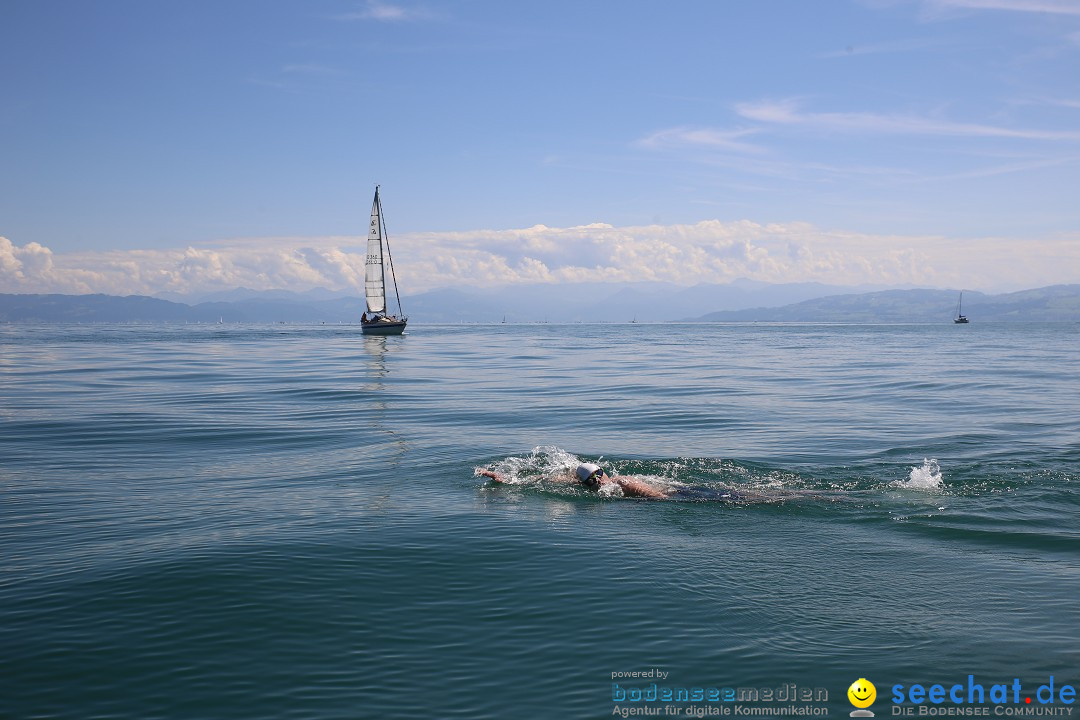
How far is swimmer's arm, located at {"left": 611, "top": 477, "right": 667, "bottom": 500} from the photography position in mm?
17297

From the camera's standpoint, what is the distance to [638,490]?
1752cm

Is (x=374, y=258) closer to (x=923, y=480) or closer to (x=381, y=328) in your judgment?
(x=381, y=328)

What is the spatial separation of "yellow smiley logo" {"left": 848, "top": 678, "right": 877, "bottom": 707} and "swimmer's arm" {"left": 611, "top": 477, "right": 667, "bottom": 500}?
8.69 meters

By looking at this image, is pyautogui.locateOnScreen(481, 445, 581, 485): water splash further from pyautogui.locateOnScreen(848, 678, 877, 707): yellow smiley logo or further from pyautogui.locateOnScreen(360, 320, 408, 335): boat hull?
pyautogui.locateOnScreen(360, 320, 408, 335): boat hull

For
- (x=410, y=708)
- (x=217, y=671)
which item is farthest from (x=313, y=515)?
(x=410, y=708)

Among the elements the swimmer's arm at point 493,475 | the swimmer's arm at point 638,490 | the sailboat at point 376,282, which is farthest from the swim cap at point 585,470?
the sailboat at point 376,282

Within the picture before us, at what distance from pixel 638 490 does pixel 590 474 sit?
1209mm

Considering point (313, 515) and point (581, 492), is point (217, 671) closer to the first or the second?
point (313, 515)

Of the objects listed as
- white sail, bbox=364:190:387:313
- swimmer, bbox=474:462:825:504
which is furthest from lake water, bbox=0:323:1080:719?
white sail, bbox=364:190:387:313

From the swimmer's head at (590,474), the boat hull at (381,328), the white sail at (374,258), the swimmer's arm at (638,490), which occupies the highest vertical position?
the white sail at (374,258)

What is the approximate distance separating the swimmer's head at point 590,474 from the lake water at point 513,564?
368mm

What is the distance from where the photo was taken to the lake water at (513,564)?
28.2 ft

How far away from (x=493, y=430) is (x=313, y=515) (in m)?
12.0

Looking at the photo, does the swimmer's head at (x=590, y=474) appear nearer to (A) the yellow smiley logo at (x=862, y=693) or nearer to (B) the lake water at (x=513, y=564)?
(B) the lake water at (x=513, y=564)
